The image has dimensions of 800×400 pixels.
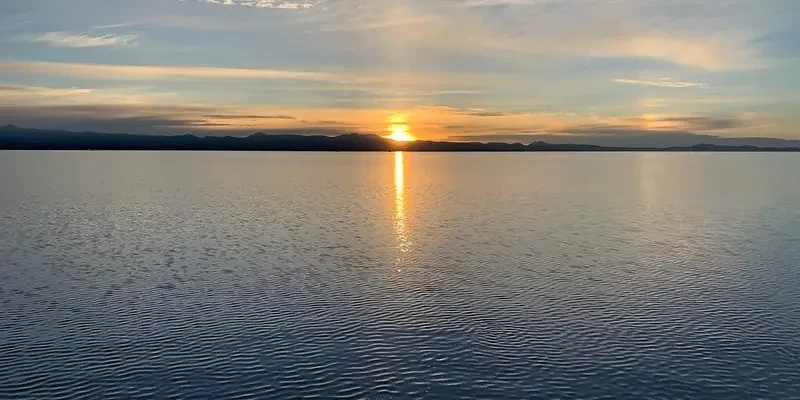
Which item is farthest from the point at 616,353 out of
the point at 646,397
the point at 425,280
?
the point at 425,280

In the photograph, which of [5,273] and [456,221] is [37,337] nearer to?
[5,273]

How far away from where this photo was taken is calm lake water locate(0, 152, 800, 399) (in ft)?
89.2

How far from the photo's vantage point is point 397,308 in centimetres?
3772

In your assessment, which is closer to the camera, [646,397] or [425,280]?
[646,397]

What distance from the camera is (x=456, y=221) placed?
259ft

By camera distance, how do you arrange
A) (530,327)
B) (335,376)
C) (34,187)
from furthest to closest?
(34,187), (530,327), (335,376)

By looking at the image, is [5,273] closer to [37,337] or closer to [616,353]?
[37,337]

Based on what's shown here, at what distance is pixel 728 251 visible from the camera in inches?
2227

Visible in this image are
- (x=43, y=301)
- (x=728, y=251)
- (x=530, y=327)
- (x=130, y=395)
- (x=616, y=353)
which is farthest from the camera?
(x=728, y=251)

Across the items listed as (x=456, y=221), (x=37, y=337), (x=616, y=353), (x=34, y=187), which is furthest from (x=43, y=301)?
(x=34, y=187)

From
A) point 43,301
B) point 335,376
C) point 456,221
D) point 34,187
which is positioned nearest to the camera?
point 335,376

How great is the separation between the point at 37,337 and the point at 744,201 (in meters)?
101

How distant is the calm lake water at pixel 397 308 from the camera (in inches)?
1070

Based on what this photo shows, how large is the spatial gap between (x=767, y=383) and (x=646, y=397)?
18.4ft
